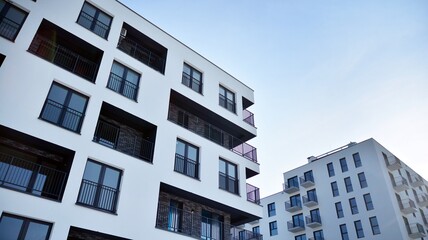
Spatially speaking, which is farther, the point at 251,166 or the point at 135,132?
the point at 251,166

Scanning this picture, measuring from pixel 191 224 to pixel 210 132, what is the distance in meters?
6.47

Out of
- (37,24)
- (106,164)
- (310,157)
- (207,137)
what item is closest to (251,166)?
(207,137)

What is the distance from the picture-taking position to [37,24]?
14.6 meters

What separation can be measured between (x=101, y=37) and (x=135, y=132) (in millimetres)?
5270

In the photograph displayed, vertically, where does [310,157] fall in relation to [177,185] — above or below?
above

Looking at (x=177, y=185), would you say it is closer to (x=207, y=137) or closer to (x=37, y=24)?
(x=207, y=137)

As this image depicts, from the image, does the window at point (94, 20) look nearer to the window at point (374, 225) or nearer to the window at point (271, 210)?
the window at point (374, 225)

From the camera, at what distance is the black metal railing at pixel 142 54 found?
19.5 meters

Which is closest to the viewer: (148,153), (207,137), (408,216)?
(148,153)

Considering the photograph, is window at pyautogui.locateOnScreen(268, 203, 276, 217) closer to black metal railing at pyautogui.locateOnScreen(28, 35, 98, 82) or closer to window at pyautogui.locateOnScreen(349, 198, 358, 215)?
window at pyautogui.locateOnScreen(349, 198, 358, 215)

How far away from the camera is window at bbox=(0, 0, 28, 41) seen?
14102mm

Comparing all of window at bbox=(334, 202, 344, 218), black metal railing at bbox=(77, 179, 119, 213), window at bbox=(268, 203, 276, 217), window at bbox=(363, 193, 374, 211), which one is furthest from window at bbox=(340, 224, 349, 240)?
black metal railing at bbox=(77, 179, 119, 213)

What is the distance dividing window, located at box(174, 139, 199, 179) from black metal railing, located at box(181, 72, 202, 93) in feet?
13.7

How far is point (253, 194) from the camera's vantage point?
66.8ft
